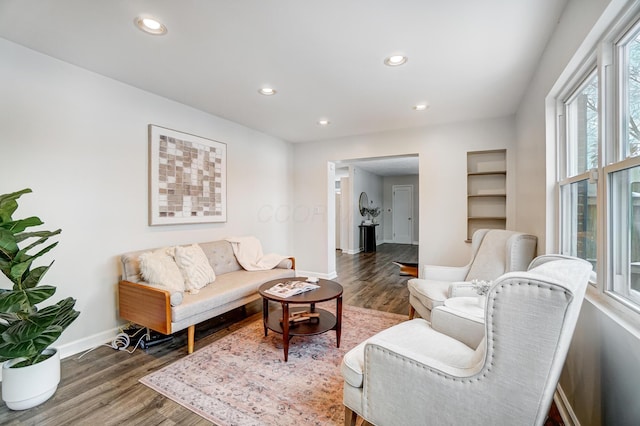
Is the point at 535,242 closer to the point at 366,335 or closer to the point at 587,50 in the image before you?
the point at 587,50

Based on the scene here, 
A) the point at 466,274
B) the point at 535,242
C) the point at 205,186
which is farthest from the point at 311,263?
the point at 535,242

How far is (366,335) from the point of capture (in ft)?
8.94

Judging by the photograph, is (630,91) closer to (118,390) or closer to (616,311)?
(616,311)

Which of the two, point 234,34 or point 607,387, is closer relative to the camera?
point 607,387

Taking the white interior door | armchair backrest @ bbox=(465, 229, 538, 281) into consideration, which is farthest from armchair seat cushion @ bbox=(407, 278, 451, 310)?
the white interior door

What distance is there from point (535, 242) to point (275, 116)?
3.10 metres

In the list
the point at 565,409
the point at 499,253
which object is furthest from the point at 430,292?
the point at 565,409

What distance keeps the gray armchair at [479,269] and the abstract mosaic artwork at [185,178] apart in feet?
8.40

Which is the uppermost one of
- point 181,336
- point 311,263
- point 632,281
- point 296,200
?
point 296,200

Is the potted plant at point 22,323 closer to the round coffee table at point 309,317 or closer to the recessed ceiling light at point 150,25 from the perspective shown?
the recessed ceiling light at point 150,25

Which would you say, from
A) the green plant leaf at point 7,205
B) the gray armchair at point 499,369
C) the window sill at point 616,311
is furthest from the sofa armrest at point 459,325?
the green plant leaf at point 7,205

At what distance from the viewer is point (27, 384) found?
5.57 ft

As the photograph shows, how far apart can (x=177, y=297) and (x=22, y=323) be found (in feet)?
2.85

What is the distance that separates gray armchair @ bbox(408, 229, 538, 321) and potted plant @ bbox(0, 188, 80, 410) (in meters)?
2.72
